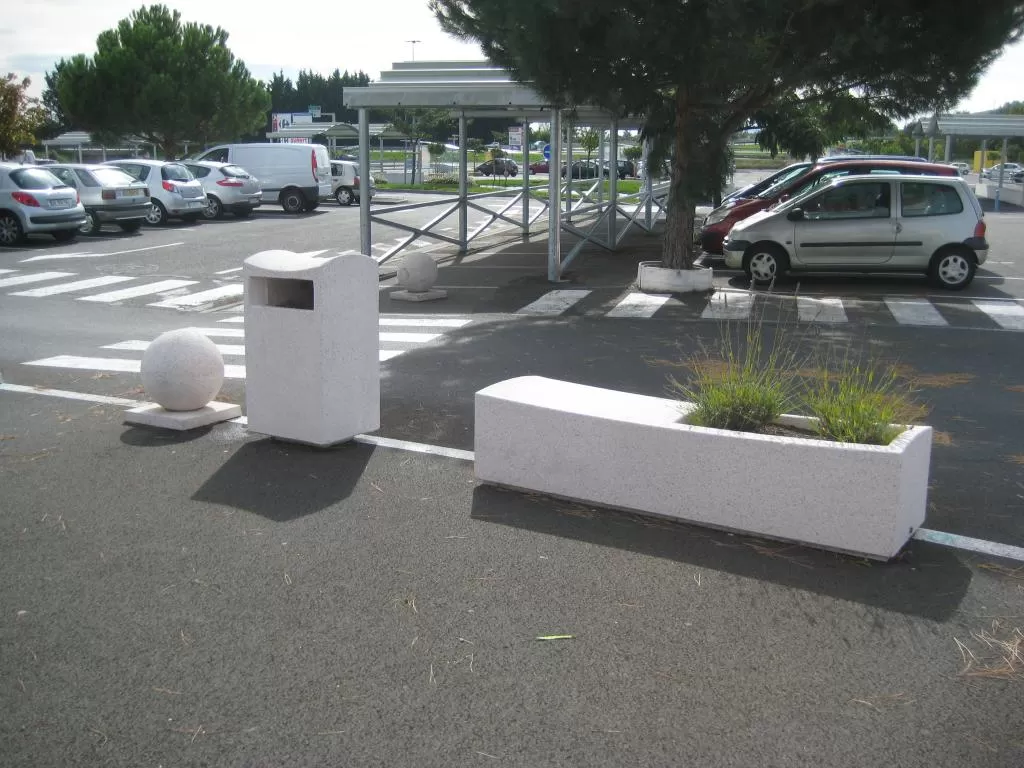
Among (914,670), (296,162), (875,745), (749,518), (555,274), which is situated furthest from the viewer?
(296,162)

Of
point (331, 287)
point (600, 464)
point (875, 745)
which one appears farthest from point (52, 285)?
point (875, 745)

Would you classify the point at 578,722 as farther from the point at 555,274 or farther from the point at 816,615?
the point at 555,274

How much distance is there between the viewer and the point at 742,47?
11992 millimetres

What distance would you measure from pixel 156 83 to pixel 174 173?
2070 centimetres

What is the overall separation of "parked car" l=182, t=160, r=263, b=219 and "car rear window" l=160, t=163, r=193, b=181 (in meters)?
1.06

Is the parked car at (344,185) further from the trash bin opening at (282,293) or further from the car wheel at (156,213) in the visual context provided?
the trash bin opening at (282,293)

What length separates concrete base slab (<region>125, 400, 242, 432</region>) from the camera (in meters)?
7.95

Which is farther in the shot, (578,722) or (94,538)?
(94,538)

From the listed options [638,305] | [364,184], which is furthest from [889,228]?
[364,184]

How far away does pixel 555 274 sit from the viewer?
1698 cm

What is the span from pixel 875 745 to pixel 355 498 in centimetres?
351

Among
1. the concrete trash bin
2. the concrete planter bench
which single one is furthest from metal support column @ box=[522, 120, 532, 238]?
the concrete planter bench

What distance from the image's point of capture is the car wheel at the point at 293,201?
1346 inches

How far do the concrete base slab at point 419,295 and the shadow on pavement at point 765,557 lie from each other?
956cm
